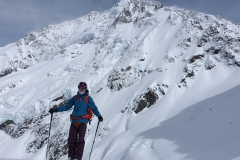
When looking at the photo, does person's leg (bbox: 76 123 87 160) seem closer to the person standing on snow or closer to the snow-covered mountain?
the person standing on snow

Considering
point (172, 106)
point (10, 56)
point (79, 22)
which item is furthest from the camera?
point (79, 22)

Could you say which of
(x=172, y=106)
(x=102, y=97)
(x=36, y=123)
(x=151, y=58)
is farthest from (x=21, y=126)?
(x=172, y=106)

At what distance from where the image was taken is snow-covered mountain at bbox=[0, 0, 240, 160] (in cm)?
1128

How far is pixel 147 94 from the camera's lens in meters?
26.1

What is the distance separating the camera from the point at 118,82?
3284 centimetres

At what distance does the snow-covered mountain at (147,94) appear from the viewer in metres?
11.3

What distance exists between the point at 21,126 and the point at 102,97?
22019mm

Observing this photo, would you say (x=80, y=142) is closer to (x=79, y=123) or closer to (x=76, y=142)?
(x=76, y=142)

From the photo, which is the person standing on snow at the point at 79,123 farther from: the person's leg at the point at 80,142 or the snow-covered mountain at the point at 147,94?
the snow-covered mountain at the point at 147,94

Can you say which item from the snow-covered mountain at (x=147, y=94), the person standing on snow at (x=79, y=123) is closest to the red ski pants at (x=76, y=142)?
the person standing on snow at (x=79, y=123)

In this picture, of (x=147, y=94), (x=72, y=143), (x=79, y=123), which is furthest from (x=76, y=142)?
(x=147, y=94)

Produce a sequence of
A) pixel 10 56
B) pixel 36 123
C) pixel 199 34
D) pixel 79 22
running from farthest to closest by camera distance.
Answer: pixel 79 22 → pixel 10 56 → pixel 36 123 → pixel 199 34

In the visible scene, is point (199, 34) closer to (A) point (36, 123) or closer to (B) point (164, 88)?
(B) point (164, 88)

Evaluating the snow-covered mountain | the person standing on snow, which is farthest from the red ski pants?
the snow-covered mountain
